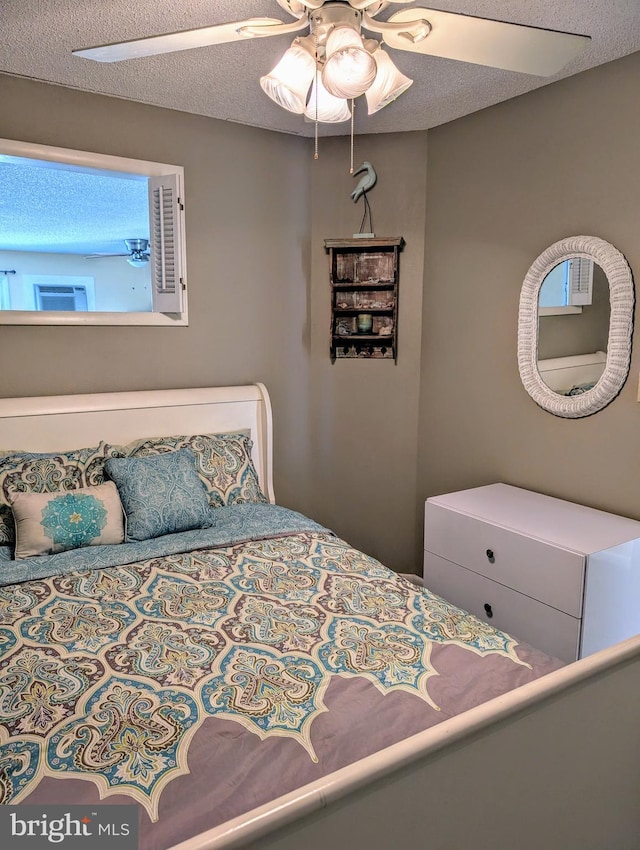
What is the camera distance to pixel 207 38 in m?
1.61

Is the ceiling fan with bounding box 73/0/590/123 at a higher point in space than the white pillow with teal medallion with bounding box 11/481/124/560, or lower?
higher

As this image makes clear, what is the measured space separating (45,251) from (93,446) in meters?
5.00

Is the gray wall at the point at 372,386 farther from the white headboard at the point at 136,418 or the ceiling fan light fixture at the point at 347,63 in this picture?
the ceiling fan light fixture at the point at 347,63

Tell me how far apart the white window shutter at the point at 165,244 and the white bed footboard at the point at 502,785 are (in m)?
2.38

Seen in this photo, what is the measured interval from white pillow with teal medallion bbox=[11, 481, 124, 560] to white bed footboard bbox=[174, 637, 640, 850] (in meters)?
1.56

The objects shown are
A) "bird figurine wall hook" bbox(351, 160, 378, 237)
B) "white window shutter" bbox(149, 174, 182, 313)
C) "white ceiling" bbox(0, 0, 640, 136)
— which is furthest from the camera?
"bird figurine wall hook" bbox(351, 160, 378, 237)

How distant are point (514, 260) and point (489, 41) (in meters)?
1.31

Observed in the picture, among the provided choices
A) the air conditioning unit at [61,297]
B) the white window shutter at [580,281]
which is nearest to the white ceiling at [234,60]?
the white window shutter at [580,281]

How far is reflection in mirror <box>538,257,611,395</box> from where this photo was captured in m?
2.40

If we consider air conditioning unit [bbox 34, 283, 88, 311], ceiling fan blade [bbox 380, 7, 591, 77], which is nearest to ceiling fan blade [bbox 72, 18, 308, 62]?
ceiling fan blade [bbox 380, 7, 591, 77]

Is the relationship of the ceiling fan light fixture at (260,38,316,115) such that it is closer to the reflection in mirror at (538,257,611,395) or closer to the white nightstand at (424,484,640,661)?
the reflection in mirror at (538,257,611,395)

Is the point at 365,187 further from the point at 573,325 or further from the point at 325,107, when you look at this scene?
the point at 573,325

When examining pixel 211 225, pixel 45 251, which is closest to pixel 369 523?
pixel 211 225

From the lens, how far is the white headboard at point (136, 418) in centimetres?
253
